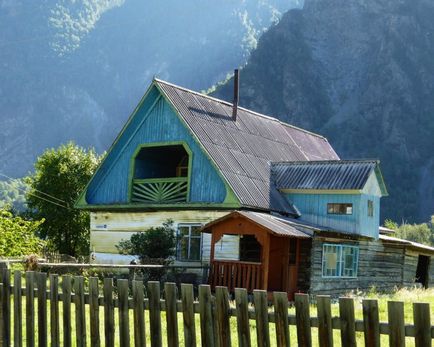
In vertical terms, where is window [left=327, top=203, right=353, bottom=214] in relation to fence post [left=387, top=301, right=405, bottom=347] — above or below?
above

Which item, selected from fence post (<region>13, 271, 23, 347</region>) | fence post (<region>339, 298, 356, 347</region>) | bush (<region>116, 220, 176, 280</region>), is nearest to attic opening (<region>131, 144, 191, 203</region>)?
bush (<region>116, 220, 176, 280</region>)

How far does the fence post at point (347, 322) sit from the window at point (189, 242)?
754 inches

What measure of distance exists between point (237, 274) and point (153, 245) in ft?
16.9

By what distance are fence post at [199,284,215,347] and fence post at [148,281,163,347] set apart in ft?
1.92

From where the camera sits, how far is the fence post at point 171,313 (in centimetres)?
736

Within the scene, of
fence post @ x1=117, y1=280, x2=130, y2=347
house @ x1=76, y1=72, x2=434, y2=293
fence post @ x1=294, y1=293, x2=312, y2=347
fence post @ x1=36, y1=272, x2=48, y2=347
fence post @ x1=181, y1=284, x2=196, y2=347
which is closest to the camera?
fence post @ x1=294, y1=293, x2=312, y2=347

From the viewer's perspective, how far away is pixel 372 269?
2791cm

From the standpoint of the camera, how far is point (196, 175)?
25484 mm

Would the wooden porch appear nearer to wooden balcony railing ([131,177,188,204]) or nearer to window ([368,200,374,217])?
window ([368,200,374,217])

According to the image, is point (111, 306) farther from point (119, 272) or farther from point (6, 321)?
point (119, 272)

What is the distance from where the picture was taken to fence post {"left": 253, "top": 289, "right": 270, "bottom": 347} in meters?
Answer: 6.75

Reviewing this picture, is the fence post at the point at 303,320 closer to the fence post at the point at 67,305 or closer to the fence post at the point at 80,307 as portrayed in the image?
the fence post at the point at 80,307

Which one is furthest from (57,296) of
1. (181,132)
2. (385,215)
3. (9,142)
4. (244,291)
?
(9,142)

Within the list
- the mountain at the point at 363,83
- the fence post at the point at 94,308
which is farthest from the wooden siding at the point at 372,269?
the mountain at the point at 363,83
